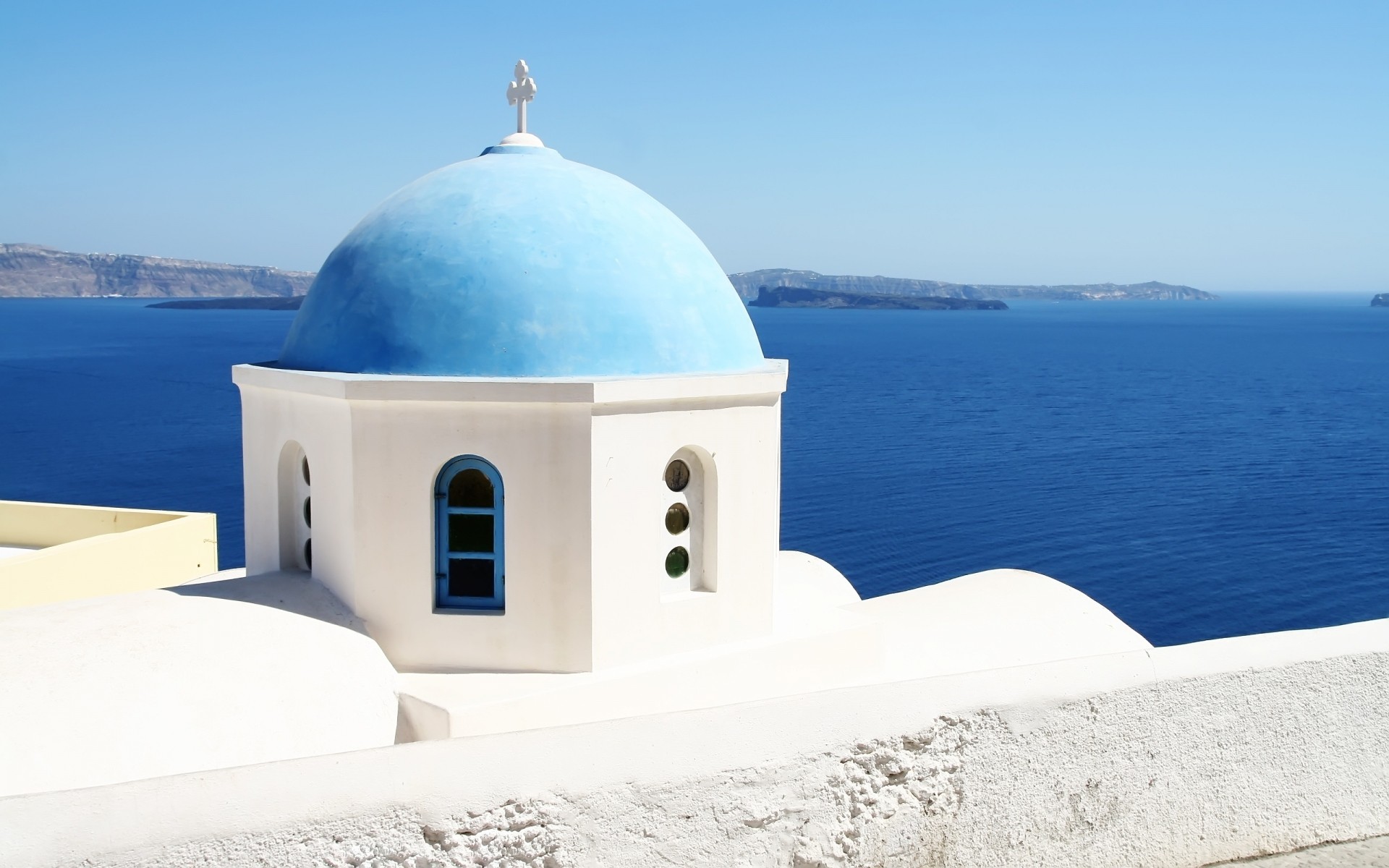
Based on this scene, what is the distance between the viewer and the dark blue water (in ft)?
88.8

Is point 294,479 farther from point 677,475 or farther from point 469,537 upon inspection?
point 677,475

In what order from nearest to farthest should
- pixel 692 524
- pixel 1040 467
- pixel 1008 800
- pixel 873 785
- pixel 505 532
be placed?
pixel 873 785
pixel 1008 800
pixel 505 532
pixel 692 524
pixel 1040 467

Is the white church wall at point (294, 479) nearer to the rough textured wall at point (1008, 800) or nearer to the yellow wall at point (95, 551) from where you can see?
the yellow wall at point (95, 551)

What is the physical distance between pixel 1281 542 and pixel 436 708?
27.4 meters

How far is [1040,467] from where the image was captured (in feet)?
129

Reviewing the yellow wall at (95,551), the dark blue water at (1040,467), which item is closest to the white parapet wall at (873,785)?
the yellow wall at (95,551)

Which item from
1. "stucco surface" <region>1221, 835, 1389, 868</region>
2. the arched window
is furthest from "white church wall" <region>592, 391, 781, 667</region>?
"stucco surface" <region>1221, 835, 1389, 868</region>

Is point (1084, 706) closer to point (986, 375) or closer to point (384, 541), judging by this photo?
point (384, 541)

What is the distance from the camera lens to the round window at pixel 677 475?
8.23m

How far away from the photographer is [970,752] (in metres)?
5.77

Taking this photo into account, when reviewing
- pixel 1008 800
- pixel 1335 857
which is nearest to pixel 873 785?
pixel 1008 800

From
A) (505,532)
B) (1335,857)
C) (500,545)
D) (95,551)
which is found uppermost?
(505,532)

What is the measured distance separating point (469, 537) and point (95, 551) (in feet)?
19.9

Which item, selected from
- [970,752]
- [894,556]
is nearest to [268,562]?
[970,752]
